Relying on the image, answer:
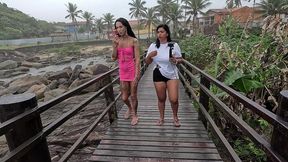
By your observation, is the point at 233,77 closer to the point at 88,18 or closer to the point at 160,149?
the point at 160,149

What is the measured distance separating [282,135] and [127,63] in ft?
8.81

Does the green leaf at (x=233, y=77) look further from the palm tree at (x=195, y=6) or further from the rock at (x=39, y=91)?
the palm tree at (x=195, y=6)

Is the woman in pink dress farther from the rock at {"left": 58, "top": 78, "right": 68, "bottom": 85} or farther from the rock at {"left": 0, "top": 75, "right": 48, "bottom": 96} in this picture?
the rock at {"left": 0, "top": 75, "right": 48, "bottom": 96}

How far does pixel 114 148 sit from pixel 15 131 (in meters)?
1.83

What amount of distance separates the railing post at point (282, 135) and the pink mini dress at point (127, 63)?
8.43 ft

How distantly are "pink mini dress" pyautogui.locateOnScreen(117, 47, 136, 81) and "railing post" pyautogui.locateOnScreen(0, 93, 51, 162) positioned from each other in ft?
6.73

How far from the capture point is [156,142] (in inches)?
143

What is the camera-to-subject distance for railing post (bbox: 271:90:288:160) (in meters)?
1.58

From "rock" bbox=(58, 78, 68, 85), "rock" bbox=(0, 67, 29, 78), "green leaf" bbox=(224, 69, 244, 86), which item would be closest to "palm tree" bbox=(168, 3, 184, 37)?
"rock" bbox=(0, 67, 29, 78)

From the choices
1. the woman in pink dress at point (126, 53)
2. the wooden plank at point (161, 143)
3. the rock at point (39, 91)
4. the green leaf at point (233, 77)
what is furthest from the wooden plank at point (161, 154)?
the rock at point (39, 91)

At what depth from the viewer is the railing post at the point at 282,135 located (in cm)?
158

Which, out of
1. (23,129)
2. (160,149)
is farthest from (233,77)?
(23,129)

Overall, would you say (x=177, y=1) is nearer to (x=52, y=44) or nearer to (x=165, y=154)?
(x=52, y=44)

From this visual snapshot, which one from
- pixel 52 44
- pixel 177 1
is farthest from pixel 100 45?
pixel 177 1
